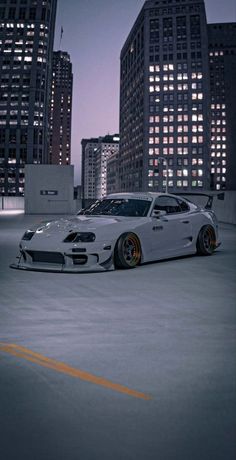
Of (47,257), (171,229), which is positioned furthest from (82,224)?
(171,229)

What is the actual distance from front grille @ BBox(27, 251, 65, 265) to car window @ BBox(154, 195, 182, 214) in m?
2.54

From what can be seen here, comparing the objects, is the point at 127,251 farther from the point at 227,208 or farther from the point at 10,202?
the point at 10,202

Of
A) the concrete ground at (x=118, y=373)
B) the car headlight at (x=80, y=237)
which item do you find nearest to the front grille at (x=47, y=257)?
the car headlight at (x=80, y=237)

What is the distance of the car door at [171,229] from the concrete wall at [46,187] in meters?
32.8

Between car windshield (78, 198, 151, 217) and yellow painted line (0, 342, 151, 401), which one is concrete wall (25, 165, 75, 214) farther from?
yellow painted line (0, 342, 151, 401)

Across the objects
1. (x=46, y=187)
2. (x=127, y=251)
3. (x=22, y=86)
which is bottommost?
(x=127, y=251)

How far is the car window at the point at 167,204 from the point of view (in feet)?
31.0

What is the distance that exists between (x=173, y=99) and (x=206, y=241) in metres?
159

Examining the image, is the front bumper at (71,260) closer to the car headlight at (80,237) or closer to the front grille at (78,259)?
the front grille at (78,259)

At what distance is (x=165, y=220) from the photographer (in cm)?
910

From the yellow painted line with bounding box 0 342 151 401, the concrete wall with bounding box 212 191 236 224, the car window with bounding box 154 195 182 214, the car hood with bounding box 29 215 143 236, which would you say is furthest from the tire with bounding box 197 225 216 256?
the concrete wall with bounding box 212 191 236 224

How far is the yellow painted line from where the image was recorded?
280 centimetres

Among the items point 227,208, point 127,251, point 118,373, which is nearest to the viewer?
point 118,373

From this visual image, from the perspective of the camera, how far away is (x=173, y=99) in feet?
531
